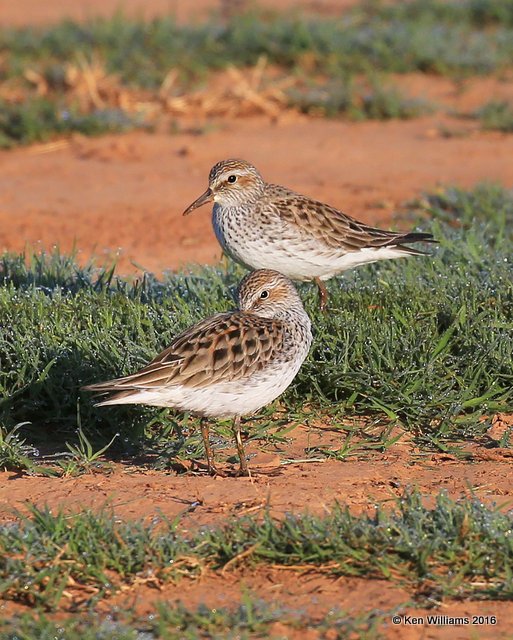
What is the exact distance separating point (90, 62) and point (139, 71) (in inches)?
22.8

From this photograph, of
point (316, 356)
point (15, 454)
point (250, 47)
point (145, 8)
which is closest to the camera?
point (15, 454)

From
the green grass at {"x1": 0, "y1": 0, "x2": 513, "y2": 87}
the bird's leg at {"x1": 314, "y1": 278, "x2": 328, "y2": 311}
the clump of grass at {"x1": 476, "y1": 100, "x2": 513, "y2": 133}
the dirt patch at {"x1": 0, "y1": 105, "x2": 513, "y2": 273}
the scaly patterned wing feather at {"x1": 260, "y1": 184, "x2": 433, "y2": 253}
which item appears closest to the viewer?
the bird's leg at {"x1": 314, "y1": 278, "x2": 328, "y2": 311}

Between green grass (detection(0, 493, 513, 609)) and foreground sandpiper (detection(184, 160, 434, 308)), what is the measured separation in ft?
8.96

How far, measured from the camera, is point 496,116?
13.3m

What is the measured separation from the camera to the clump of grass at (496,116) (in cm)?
1327

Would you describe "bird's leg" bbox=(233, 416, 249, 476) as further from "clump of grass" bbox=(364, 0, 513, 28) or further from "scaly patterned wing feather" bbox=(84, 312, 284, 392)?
"clump of grass" bbox=(364, 0, 513, 28)

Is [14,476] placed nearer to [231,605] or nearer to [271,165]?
[231,605]

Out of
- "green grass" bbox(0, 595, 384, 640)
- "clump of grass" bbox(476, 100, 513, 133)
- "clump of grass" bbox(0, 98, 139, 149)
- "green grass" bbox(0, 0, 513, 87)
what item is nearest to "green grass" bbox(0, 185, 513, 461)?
"green grass" bbox(0, 595, 384, 640)

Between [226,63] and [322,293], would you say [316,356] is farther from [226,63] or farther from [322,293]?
[226,63]

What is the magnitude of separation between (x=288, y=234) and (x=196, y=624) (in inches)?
148

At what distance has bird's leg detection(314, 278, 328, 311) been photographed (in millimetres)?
8047

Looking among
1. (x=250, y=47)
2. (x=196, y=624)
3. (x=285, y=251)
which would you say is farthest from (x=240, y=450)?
(x=250, y=47)

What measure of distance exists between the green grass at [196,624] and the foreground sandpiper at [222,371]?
126 centimetres

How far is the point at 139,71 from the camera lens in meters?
14.5
